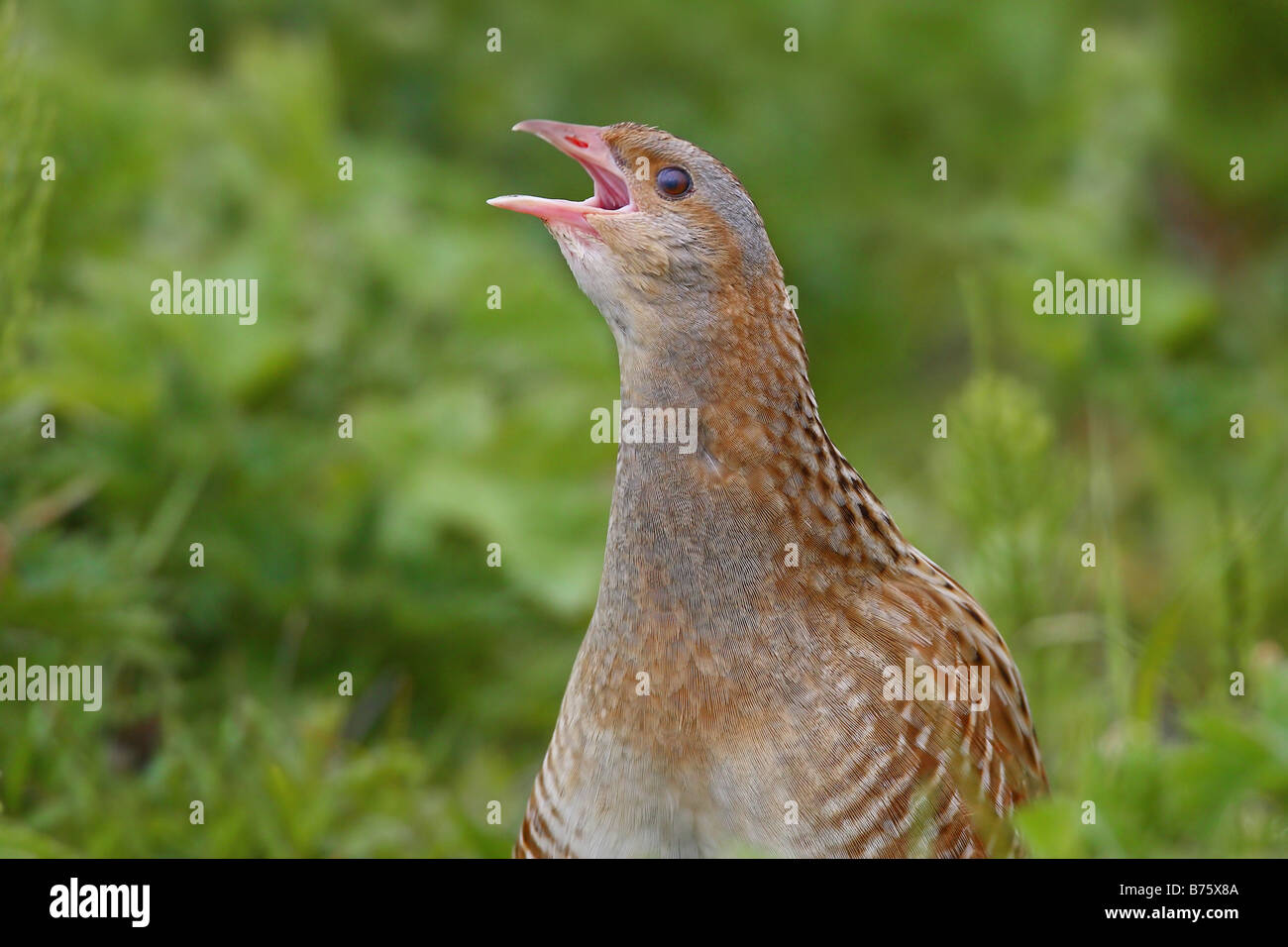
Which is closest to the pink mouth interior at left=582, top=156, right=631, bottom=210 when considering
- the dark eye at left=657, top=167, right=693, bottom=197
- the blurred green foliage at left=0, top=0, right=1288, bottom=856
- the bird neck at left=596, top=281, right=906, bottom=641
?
the dark eye at left=657, top=167, right=693, bottom=197

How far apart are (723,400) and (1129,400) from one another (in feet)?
8.29

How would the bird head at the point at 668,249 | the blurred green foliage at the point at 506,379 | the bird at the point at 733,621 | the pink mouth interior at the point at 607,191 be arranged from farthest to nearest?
the blurred green foliage at the point at 506,379 → the pink mouth interior at the point at 607,191 → the bird head at the point at 668,249 → the bird at the point at 733,621

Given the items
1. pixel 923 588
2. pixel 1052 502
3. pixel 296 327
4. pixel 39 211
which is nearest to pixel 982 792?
pixel 923 588

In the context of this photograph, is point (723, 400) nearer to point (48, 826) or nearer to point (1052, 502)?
point (1052, 502)

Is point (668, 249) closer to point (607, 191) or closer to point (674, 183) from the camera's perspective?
point (674, 183)

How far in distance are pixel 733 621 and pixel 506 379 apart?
2.19 m

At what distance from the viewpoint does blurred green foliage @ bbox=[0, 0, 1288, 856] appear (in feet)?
9.96

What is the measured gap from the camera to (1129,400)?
4.56 metres

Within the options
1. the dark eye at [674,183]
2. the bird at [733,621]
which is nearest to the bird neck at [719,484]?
the bird at [733,621]

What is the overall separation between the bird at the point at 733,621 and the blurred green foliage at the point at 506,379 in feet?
0.83

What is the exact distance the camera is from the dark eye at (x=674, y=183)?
2398 millimetres

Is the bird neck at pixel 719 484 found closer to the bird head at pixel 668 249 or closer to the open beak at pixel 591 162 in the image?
the bird head at pixel 668 249

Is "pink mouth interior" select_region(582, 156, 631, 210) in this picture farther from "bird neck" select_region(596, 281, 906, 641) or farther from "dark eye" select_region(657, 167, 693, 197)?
"bird neck" select_region(596, 281, 906, 641)

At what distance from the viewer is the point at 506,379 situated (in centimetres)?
438
